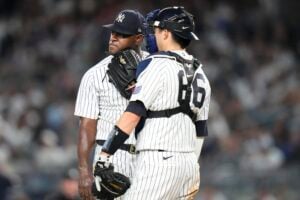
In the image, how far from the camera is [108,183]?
702 centimetres

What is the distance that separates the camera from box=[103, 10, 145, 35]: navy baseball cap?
7.67 metres

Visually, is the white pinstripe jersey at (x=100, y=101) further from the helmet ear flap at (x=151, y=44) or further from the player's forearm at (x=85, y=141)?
the helmet ear flap at (x=151, y=44)

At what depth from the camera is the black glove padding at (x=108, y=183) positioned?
6980mm

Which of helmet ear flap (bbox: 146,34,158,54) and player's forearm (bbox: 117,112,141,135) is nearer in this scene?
player's forearm (bbox: 117,112,141,135)

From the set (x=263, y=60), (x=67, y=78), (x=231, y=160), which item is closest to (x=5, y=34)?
(x=67, y=78)

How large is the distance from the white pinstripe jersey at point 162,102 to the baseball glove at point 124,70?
47 cm

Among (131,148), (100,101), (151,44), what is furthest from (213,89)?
(151,44)

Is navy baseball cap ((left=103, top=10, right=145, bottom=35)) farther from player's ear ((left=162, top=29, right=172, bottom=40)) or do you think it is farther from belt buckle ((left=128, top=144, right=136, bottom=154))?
belt buckle ((left=128, top=144, right=136, bottom=154))

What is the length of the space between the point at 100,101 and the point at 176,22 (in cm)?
92

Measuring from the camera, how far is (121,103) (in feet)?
25.2

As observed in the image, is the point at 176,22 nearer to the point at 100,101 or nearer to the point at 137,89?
the point at 137,89

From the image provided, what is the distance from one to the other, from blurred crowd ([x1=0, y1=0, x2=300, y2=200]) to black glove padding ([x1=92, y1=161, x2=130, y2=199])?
4.28 meters

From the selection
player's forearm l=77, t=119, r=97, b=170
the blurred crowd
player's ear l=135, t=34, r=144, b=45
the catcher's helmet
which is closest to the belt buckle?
player's forearm l=77, t=119, r=97, b=170

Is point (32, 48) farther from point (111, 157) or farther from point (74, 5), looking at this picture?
point (111, 157)
